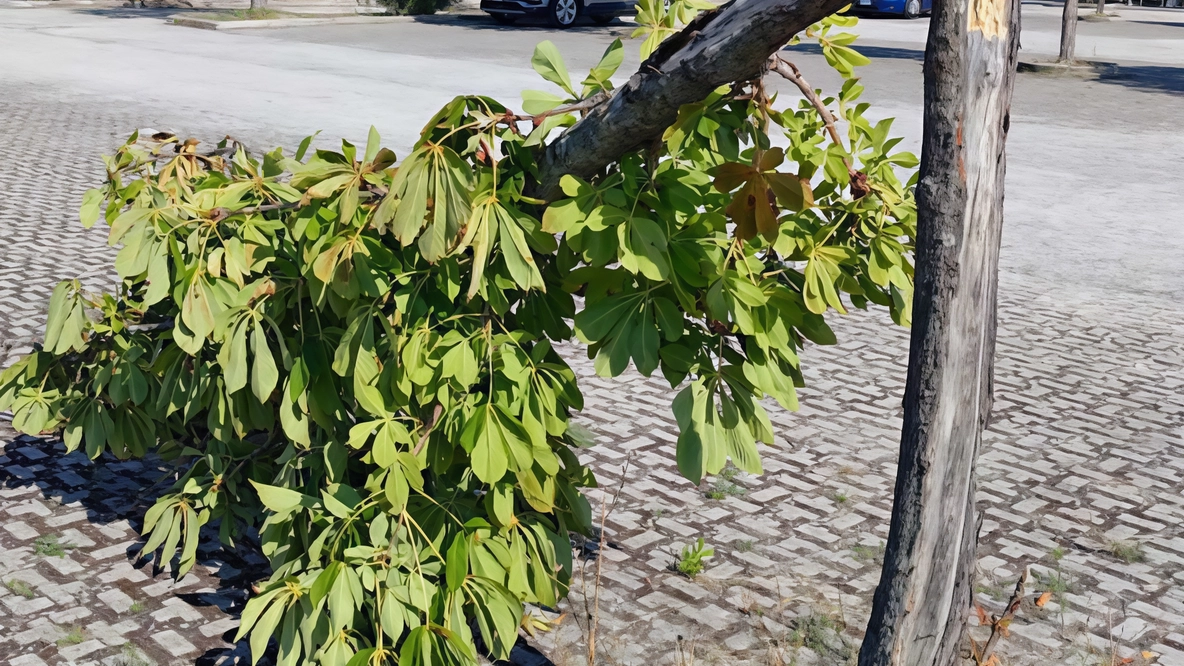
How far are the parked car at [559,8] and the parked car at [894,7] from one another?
8018 millimetres

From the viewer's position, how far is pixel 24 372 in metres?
4.82

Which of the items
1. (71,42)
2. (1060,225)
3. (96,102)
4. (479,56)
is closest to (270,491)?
(1060,225)

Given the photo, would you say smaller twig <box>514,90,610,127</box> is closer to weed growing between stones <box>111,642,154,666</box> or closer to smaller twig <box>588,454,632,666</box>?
smaller twig <box>588,454,632,666</box>

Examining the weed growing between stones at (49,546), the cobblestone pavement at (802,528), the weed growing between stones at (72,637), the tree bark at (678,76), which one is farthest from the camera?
the weed growing between stones at (49,546)

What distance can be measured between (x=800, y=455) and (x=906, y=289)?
7.24ft

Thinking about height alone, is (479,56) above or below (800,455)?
above

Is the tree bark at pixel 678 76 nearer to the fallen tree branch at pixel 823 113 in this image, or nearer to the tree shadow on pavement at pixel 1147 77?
the fallen tree branch at pixel 823 113

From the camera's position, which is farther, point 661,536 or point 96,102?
point 96,102

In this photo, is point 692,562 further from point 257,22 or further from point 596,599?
point 257,22

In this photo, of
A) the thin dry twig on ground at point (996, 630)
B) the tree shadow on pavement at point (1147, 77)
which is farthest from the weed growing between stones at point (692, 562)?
the tree shadow on pavement at point (1147, 77)

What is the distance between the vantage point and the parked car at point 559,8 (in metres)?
27.3

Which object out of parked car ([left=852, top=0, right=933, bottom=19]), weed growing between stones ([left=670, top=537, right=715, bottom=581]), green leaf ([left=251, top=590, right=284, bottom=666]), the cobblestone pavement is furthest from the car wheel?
green leaf ([left=251, top=590, right=284, bottom=666])

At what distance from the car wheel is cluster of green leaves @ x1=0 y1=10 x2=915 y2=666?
2440 cm

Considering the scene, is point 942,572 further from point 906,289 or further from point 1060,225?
point 1060,225
